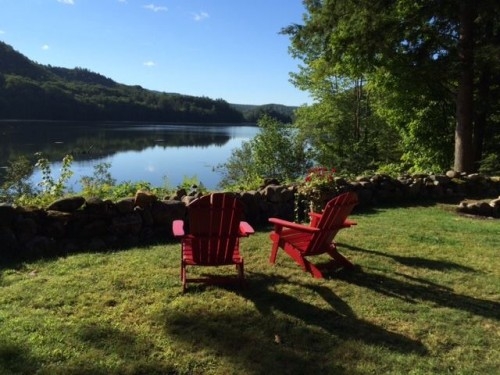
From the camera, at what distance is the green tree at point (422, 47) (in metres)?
10.4

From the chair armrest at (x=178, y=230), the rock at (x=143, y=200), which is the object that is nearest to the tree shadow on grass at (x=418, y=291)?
the chair armrest at (x=178, y=230)

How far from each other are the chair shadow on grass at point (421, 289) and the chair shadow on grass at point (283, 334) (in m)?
0.55

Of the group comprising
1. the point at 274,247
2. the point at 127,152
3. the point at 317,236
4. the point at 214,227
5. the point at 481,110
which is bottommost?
the point at 127,152

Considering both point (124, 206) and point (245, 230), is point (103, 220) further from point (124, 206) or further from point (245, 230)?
point (245, 230)

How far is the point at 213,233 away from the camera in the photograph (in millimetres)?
3896

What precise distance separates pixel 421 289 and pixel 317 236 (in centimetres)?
100

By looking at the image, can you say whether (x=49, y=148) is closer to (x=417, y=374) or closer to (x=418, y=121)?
(x=418, y=121)

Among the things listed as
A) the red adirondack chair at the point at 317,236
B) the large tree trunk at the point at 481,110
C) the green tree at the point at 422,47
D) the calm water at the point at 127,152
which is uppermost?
the green tree at the point at 422,47

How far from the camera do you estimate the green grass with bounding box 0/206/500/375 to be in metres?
2.69

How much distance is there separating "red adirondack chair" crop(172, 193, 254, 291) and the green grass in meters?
0.22

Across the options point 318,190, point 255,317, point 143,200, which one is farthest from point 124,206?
point 255,317

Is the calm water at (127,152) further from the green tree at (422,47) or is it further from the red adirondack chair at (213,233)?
the red adirondack chair at (213,233)

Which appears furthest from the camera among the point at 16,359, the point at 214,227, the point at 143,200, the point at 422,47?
the point at 422,47

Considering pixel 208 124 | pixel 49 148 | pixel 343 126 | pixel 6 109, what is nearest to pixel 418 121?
pixel 343 126
